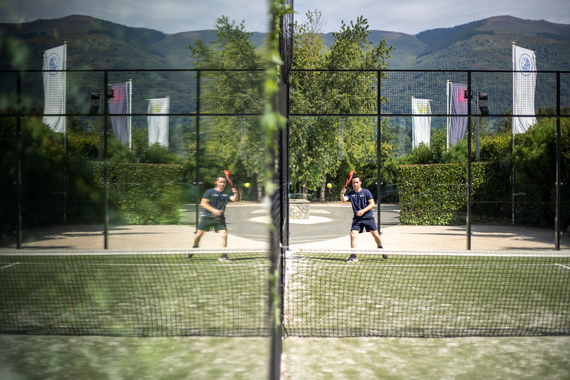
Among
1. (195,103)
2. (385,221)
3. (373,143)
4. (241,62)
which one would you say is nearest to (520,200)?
(385,221)

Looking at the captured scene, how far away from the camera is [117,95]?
8.42 m

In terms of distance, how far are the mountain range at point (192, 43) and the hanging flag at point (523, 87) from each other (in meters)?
6.45

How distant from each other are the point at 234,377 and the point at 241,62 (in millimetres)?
2702

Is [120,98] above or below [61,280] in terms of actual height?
above

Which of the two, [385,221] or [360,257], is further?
[385,221]

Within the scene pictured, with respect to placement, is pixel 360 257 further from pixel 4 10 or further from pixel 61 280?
pixel 4 10

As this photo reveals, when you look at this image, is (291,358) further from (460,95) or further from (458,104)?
(458,104)

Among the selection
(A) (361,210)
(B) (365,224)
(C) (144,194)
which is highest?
(C) (144,194)

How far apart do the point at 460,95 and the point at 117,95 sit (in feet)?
23.1

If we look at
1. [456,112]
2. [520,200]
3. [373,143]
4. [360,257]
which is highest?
[456,112]

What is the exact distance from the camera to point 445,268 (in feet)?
21.5

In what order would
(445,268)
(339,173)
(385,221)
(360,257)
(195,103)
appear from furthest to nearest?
(385,221) → (339,173) → (195,103) → (360,257) → (445,268)

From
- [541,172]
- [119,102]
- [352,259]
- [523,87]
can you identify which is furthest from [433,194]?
[119,102]

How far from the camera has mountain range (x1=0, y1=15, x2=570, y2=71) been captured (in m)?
2.64
